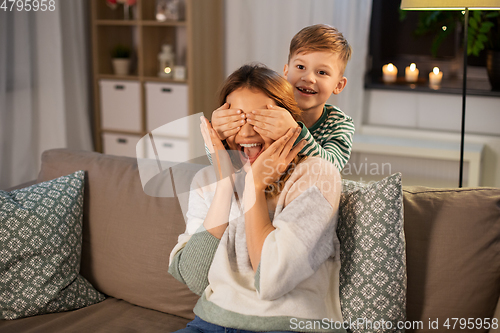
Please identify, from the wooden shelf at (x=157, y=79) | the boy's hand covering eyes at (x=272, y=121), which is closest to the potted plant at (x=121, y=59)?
the wooden shelf at (x=157, y=79)

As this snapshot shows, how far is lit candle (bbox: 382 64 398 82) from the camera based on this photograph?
3.20 meters

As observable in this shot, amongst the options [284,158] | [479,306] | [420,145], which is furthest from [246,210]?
[420,145]

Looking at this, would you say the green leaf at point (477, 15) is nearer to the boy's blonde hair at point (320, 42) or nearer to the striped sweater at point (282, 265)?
the boy's blonde hair at point (320, 42)

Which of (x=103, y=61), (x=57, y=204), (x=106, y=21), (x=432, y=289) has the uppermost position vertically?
(x=106, y=21)

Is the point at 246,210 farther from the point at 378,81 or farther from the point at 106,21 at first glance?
the point at 106,21

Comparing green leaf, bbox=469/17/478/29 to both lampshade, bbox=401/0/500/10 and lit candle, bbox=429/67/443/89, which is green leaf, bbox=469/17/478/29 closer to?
lit candle, bbox=429/67/443/89

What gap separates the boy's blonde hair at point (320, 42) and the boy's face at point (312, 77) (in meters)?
0.01

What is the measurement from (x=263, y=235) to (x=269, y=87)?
0.36 metres

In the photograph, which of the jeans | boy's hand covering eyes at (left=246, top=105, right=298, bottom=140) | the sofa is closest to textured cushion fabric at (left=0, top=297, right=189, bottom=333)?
the sofa

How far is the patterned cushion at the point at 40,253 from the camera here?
4.37 feet

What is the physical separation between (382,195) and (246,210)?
34 centimetres

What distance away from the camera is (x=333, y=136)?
54.4 inches

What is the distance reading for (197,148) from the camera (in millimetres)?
3244

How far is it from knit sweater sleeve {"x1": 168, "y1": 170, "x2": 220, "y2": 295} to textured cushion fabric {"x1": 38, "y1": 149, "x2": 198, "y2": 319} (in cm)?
16
